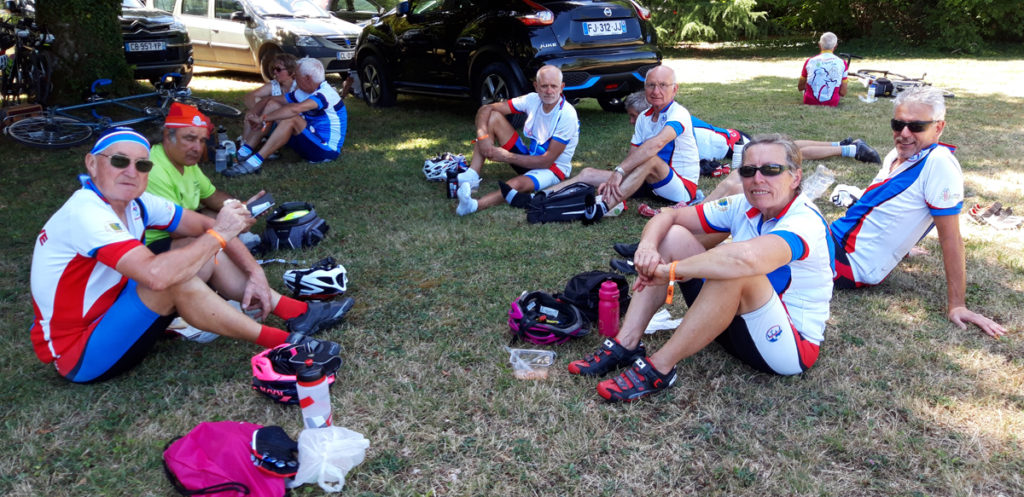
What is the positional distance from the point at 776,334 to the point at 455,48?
262 inches

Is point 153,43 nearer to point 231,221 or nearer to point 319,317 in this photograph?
point 319,317

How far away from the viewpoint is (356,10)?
13359 mm

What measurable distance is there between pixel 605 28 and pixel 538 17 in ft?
2.87

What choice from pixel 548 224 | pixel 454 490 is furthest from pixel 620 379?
pixel 548 224

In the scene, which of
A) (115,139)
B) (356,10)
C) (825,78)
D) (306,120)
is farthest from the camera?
(356,10)

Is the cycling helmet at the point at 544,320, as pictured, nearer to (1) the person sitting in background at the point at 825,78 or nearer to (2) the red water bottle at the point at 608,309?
(2) the red water bottle at the point at 608,309

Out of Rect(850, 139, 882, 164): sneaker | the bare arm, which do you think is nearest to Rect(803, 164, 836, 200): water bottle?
Rect(850, 139, 882, 164): sneaker

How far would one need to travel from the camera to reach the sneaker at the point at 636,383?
310cm

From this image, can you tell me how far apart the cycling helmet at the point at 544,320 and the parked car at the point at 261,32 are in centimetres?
870

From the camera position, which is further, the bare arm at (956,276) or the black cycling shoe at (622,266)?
the black cycling shoe at (622,266)

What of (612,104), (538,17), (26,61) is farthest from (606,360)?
(26,61)

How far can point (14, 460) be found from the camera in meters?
2.78

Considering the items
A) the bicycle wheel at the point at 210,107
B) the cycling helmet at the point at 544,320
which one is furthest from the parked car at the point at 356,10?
the cycling helmet at the point at 544,320

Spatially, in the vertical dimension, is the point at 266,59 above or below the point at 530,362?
above
